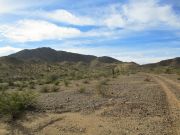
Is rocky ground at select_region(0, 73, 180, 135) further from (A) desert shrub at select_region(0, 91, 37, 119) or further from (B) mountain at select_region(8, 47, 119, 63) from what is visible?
(B) mountain at select_region(8, 47, 119, 63)

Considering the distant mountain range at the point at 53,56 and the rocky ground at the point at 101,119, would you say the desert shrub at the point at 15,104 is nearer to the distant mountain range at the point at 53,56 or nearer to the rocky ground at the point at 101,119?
the rocky ground at the point at 101,119

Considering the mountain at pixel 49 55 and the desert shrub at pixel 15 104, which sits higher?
the mountain at pixel 49 55

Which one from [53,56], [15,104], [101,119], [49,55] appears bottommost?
[101,119]

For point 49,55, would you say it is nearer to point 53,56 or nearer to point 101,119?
point 53,56

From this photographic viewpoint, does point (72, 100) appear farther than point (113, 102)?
Yes

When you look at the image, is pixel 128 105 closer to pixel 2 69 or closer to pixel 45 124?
pixel 45 124

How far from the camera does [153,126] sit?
14.0 m

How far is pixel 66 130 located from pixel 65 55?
16978 cm

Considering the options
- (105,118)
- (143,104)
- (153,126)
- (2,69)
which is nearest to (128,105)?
(143,104)

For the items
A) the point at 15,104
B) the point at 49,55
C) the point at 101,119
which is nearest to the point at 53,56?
the point at 49,55

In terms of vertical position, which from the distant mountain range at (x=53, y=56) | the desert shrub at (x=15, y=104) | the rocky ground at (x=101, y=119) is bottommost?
the rocky ground at (x=101, y=119)

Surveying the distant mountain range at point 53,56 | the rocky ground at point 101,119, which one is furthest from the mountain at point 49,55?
the rocky ground at point 101,119

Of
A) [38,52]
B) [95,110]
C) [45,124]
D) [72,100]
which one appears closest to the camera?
[45,124]

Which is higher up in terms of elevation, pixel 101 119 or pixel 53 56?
pixel 53 56
